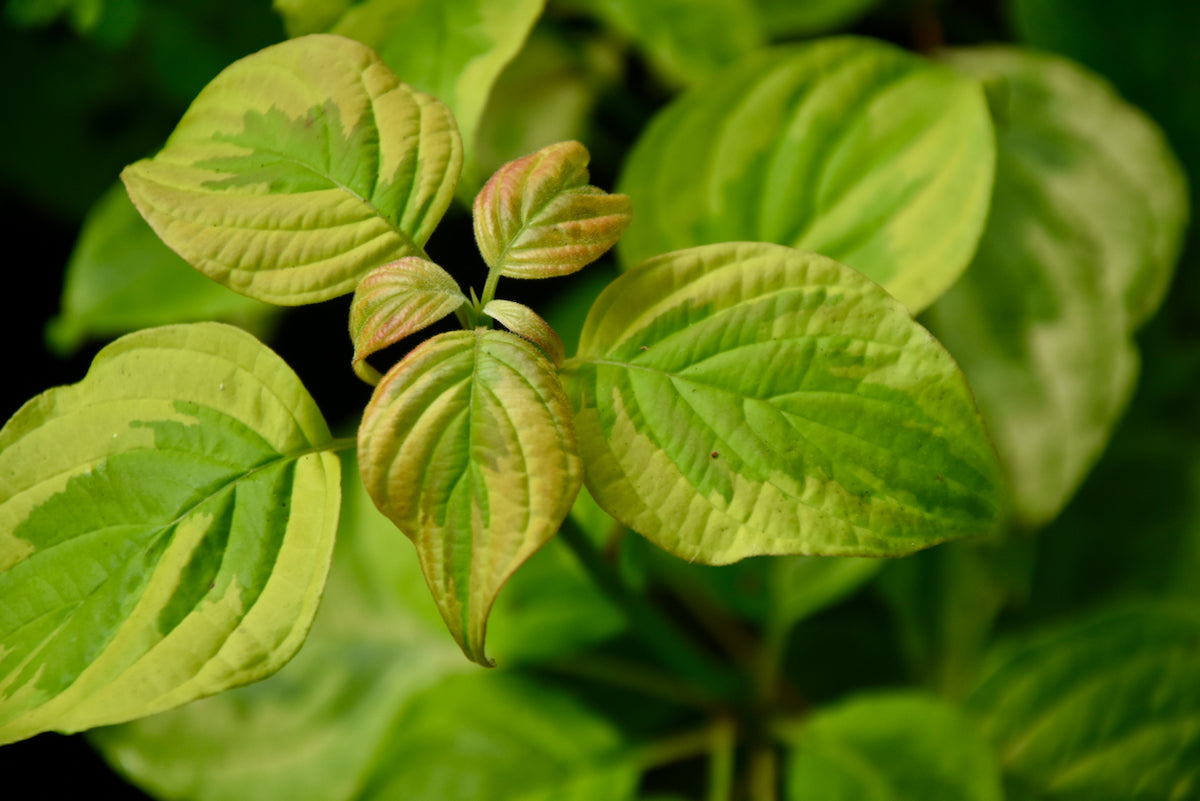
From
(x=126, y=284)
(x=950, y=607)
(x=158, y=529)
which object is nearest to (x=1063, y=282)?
(x=950, y=607)

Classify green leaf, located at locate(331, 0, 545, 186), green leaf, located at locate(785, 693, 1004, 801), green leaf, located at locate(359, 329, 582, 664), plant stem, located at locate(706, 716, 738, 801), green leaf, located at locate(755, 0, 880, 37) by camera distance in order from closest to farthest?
green leaf, located at locate(359, 329, 582, 664) < green leaf, located at locate(331, 0, 545, 186) < green leaf, located at locate(785, 693, 1004, 801) < plant stem, located at locate(706, 716, 738, 801) < green leaf, located at locate(755, 0, 880, 37)

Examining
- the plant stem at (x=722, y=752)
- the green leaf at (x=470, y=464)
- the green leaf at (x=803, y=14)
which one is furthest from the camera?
the green leaf at (x=803, y=14)

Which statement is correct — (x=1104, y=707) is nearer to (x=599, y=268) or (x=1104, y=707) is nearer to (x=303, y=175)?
(x=599, y=268)

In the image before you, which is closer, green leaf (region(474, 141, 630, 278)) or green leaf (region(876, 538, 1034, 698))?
green leaf (region(474, 141, 630, 278))

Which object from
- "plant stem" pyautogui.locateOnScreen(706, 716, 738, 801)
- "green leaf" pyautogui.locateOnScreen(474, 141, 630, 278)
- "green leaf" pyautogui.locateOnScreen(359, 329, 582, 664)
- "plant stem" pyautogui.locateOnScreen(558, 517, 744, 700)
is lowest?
"plant stem" pyautogui.locateOnScreen(706, 716, 738, 801)

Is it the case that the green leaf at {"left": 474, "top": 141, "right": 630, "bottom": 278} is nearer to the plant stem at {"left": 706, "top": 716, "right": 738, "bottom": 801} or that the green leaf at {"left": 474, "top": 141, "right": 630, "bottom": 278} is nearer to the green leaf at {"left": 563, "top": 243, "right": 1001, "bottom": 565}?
the green leaf at {"left": 563, "top": 243, "right": 1001, "bottom": 565}

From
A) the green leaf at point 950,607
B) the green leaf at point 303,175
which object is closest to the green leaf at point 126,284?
the green leaf at point 303,175

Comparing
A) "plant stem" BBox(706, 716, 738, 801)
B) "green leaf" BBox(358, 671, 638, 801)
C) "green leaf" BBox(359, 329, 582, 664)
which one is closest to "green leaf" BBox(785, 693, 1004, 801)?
→ "plant stem" BBox(706, 716, 738, 801)

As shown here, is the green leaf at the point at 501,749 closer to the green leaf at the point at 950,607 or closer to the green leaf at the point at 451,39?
the green leaf at the point at 950,607
